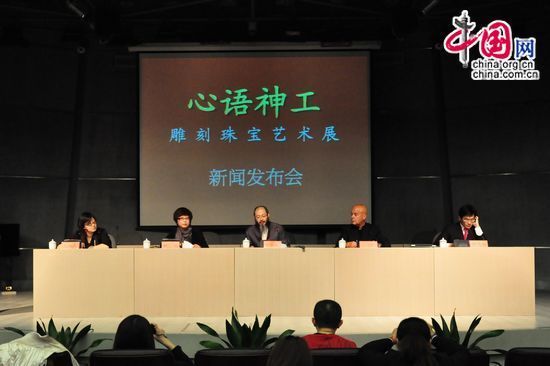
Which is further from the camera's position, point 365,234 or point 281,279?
point 365,234

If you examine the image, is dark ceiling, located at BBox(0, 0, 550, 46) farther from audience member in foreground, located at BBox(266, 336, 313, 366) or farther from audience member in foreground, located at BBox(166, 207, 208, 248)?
audience member in foreground, located at BBox(266, 336, 313, 366)

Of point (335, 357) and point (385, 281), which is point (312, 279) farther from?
point (335, 357)

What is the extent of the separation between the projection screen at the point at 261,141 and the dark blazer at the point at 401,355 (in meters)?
5.22

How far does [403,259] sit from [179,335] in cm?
184

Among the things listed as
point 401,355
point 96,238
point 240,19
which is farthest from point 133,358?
point 240,19

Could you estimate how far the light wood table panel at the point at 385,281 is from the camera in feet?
18.6

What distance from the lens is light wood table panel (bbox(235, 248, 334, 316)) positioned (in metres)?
5.66

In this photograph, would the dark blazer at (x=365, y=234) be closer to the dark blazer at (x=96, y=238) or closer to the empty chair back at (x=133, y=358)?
the dark blazer at (x=96, y=238)

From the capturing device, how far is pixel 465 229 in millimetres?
6352

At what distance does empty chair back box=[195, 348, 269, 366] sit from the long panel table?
2869mm

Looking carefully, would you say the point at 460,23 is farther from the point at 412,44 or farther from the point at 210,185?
the point at 210,185

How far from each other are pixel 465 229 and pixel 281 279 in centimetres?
177

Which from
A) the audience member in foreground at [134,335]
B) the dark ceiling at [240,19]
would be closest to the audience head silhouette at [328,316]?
the audience member in foreground at [134,335]

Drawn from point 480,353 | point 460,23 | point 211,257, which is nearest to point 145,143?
point 211,257
